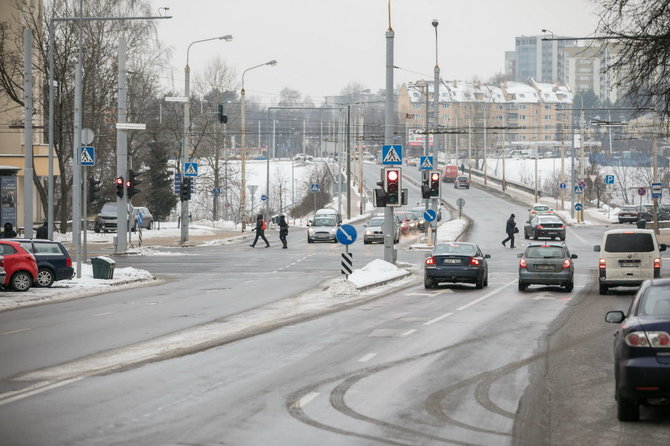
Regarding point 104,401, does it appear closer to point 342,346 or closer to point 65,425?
point 65,425

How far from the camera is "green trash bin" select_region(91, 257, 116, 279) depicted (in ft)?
121

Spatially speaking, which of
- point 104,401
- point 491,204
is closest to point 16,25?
point 491,204

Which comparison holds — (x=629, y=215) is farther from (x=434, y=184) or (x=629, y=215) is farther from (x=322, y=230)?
(x=434, y=184)

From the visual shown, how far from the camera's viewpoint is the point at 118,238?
51.6 metres

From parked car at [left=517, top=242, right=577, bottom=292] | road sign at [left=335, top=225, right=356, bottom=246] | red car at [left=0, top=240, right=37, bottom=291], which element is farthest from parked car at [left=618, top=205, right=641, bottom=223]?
red car at [left=0, top=240, right=37, bottom=291]

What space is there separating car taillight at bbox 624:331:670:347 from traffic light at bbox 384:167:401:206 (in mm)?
26953

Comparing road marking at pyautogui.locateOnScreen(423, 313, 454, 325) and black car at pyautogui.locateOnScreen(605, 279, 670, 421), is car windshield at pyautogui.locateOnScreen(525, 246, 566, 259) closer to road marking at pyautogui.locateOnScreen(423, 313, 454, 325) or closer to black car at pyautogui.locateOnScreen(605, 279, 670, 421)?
road marking at pyautogui.locateOnScreen(423, 313, 454, 325)

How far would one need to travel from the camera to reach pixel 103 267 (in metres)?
37.2

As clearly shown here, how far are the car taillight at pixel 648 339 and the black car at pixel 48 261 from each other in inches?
1017

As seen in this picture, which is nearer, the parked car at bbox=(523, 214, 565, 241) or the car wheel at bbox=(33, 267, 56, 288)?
the car wheel at bbox=(33, 267, 56, 288)

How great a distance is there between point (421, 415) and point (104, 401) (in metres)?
3.59

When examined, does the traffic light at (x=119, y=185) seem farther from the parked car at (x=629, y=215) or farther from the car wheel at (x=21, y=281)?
the parked car at (x=629, y=215)

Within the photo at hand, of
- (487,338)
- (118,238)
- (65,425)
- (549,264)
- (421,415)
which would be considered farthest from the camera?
(118,238)

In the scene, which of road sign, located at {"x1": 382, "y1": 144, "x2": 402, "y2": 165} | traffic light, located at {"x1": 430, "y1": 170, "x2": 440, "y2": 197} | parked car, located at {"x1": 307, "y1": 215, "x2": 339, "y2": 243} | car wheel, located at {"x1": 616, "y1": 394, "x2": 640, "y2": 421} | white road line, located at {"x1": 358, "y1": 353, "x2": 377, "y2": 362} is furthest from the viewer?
parked car, located at {"x1": 307, "y1": 215, "x2": 339, "y2": 243}
